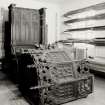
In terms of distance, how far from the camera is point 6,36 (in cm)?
469

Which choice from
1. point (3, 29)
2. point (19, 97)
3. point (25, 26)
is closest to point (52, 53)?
point (19, 97)

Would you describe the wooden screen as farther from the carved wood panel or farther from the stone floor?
the stone floor

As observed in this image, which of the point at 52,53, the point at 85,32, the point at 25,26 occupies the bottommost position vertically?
the point at 52,53

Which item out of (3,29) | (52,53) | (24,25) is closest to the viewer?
(52,53)

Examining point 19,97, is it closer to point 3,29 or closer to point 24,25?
point 24,25

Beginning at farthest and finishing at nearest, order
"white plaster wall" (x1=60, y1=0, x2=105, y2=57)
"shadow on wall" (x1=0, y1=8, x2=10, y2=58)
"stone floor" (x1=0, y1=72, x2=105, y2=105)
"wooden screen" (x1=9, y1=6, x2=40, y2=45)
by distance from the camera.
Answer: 1. "shadow on wall" (x1=0, y1=8, x2=10, y2=58)
2. "white plaster wall" (x1=60, y1=0, x2=105, y2=57)
3. "wooden screen" (x1=9, y1=6, x2=40, y2=45)
4. "stone floor" (x1=0, y1=72, x2=105, y2=105)

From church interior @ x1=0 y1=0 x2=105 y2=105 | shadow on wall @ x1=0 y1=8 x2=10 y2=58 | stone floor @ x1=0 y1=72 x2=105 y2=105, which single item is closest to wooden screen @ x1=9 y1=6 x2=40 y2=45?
church interior @ x1=0 y1=0 x2=105 y2=105

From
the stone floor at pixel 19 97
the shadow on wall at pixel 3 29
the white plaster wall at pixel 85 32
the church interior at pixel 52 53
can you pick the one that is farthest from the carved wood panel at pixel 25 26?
the white plaster wall at pixel 85 32

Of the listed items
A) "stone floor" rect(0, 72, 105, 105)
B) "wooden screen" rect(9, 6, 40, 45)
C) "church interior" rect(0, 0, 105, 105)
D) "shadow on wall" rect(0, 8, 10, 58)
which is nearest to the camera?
"church interior" rect(0, 0, 105, 105)

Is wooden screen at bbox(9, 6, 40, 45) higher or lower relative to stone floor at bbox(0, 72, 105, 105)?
higher

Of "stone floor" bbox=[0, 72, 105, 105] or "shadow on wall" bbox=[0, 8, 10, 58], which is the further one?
"shadow on wall" bbox=[0, 8, 10, 58]

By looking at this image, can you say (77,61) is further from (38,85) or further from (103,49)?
(103,49)

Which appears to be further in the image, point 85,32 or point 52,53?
point 85,32

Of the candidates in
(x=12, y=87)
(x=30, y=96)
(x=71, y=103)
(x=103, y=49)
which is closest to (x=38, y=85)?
(x=30, y=96)
